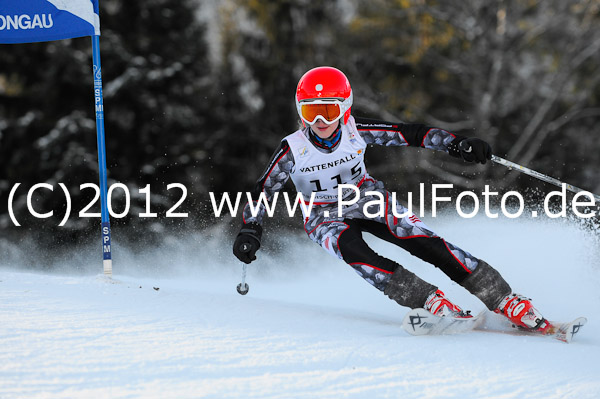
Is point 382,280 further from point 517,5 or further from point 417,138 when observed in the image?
point 517,5

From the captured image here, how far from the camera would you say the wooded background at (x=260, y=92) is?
12859mm

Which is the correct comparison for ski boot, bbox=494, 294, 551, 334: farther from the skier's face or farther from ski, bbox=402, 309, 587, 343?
the skier's face

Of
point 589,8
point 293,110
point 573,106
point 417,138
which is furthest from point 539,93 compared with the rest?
point 417,138

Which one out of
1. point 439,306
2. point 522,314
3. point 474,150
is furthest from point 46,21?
point 522,314

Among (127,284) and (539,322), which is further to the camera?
(127,284)

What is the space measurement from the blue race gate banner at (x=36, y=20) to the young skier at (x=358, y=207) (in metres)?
1.81

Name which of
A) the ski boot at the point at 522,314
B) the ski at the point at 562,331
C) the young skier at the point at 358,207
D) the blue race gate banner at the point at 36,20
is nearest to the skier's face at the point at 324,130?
the young skier at the point at 358,207

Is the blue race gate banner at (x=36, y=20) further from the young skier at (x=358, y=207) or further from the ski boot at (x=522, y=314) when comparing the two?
the ski boot at (x=522, y=314)

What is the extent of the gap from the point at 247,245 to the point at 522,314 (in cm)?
161

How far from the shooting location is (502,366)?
9.88 feet

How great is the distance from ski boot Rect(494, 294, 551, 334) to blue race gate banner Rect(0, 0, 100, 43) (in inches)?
132

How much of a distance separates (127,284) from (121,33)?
1024 centimetres

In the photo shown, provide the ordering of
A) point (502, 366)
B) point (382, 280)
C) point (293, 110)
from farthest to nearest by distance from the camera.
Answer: point (293, 110)
point (382, 280)
point (502, 366)

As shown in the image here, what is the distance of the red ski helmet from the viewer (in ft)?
13.3
